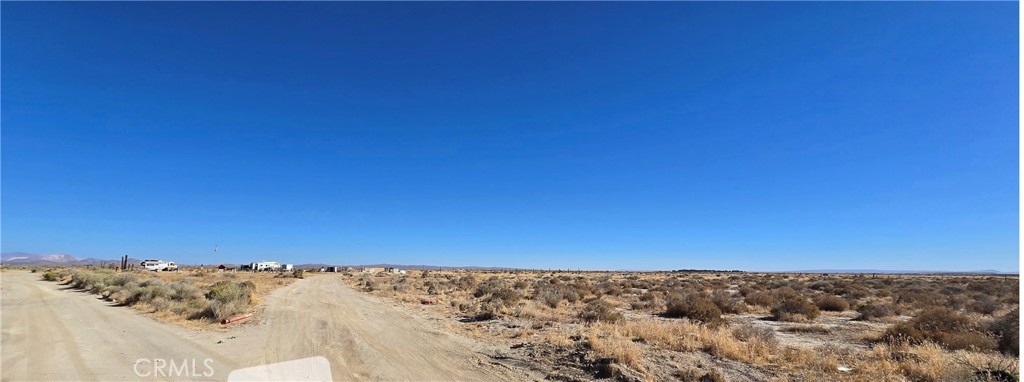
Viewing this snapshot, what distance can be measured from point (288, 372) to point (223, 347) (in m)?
3.50

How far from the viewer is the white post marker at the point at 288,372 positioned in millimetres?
9094

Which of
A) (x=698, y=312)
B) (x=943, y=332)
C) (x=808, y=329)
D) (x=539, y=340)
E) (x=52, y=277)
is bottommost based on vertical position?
(x=52, y=277)

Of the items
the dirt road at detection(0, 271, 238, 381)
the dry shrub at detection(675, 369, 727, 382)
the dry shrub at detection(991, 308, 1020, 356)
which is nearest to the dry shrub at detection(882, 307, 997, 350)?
the dry shrub at detection(991, 308, 1020, 356)

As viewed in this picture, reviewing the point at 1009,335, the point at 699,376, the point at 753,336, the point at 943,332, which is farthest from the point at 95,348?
the point at 1009,335

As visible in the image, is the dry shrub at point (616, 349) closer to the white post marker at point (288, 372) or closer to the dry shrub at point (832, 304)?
the white post marker at point (288, 372)

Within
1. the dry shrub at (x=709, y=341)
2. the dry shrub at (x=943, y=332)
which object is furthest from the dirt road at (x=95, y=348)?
the dry shrub at (x=943, y=332)

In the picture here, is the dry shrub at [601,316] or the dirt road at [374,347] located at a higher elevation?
the dry shrub at [601,316]

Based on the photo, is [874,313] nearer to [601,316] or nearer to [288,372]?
[601,316]

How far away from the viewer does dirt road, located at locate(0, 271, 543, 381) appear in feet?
30.9

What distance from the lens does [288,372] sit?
9.63m

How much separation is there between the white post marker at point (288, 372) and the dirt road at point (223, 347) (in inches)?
8.6

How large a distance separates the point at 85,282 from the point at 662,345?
38786 millimetres

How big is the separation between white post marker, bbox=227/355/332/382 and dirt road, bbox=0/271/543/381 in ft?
0.72

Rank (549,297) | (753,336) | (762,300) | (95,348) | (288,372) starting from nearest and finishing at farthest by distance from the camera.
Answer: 1. (288,372)
2. (95,348)
3. (753,336)
4. (549,297)
5. (762,300)
